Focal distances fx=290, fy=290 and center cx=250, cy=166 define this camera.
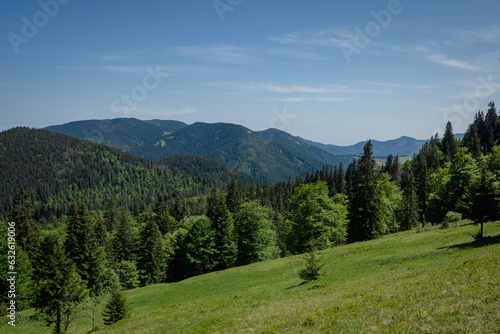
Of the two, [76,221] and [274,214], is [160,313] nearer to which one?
[76,221]

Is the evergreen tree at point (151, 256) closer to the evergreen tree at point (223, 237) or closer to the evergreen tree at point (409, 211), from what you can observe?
the evergreen tree at point (223, 237)

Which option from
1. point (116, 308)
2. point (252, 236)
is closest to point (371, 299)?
point (116, 308)

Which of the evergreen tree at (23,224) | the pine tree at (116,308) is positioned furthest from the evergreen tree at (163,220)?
the pine tree at (116,308)

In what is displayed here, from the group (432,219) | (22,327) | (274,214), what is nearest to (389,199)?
(432,219)

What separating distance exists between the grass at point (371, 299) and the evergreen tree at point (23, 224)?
1246 inches

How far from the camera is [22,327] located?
1534 inches

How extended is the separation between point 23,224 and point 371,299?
75449 millimetres

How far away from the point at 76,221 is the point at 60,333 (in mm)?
27569

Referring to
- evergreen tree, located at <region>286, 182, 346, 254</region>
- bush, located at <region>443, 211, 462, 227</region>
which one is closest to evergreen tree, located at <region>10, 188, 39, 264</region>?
evergreen tree, located at <region>286, 182, 346, 254</region>

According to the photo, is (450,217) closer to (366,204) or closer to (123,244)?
(366,204)

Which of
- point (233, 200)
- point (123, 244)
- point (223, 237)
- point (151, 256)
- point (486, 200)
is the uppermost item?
point (486, 200)

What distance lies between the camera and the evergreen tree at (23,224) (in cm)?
6353

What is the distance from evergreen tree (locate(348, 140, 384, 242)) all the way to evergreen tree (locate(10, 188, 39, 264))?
67140mm

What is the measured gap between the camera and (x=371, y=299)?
16.0m
